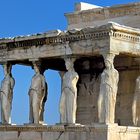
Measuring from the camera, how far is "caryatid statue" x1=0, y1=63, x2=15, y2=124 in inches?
800

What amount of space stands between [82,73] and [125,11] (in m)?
2.46

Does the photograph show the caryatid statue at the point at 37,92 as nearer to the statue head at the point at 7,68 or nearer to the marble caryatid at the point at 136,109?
the statue head at the point at 7,68

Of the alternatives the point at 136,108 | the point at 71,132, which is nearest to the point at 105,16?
the point at 136,108

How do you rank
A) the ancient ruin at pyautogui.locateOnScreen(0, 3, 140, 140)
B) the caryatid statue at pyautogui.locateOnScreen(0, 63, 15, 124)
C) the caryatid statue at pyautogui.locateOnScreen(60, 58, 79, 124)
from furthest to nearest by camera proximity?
the caryatid statue at pyautogui.locateOnScreen(0, 63, 15, 124)
the caryatid statue at pyautogui.locateOnScreen(60, 58, 79, 124)
the ancient ruin at pyautogui.locateOnScreen(0, 3, 140, 140)

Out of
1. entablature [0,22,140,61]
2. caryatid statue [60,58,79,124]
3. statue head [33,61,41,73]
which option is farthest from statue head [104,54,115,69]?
statue head [33,61,41,73]

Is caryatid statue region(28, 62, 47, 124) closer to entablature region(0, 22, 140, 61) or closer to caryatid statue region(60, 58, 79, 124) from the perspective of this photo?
entablature region(0, 22, 140, 61)

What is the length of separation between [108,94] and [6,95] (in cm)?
386

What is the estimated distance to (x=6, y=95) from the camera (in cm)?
2034

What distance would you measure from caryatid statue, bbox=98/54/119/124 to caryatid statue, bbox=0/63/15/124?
11.8 feet

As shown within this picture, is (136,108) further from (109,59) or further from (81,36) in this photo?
(81,36)

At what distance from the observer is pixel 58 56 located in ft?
62.2

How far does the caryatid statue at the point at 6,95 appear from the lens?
66.7 ft

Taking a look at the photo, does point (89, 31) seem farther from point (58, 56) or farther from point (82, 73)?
point (82, 73)

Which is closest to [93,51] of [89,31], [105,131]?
[89,31]
